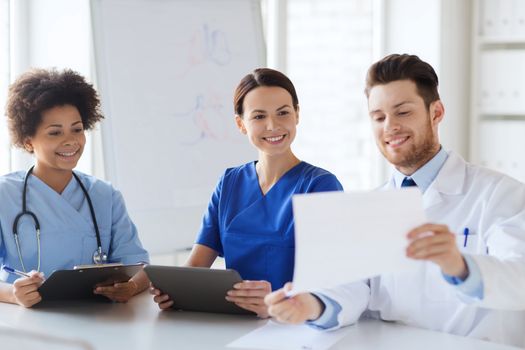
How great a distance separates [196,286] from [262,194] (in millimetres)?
361

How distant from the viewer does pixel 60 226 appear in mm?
2234

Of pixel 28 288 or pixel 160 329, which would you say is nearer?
pixel 160 329

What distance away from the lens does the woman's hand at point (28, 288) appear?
2.01 metres

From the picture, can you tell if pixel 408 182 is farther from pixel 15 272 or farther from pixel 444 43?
pixel 444 43

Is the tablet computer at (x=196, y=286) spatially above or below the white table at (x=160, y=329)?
above

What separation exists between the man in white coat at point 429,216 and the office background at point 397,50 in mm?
2150

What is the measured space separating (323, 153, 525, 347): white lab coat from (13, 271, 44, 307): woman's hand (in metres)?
0.79

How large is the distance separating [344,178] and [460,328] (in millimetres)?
2677

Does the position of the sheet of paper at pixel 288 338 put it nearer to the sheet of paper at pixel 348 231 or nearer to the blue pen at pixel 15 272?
the sheet of paper at pixel 348 231

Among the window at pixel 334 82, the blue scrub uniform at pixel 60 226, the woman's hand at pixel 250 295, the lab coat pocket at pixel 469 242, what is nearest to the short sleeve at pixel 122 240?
the blue scrub uniform at pixel 60 226

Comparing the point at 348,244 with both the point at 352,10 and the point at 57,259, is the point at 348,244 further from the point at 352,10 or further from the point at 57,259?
the point at 352,10

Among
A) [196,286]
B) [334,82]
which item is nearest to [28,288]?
[196,286]

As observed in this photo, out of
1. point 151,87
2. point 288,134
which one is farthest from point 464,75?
point 288,134

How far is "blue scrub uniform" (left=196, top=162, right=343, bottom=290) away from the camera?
2.07 m
